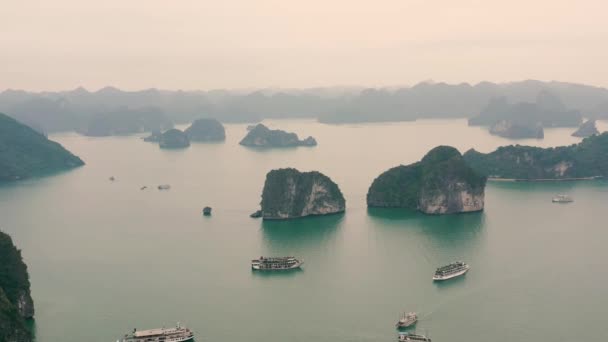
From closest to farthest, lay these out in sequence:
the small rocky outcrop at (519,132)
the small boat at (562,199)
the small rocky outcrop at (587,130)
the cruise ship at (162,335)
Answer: the cruise ship at (162,335) < the small boat at (562,199) < the small rocky outcrop at (587,130) < the small rocky outcrop at (519,132)

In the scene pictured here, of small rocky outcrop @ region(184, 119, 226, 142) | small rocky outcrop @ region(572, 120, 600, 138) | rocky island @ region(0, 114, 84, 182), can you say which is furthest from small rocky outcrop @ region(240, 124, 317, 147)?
small rocky outcrop @ region(572, 120, 600, 138)

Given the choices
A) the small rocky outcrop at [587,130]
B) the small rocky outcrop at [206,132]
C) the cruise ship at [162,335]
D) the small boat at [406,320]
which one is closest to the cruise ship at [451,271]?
the small boat at [406,320]

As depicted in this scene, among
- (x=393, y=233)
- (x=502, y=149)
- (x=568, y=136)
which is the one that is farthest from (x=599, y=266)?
(x=568, y=136)

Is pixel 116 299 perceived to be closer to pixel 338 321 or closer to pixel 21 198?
pixel 338 321

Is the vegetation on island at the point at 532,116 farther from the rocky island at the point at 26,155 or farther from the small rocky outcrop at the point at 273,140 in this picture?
the rocky island at the point at 26,155

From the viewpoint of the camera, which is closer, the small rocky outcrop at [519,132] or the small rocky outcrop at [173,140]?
the small rocky outcrop at [173,140]

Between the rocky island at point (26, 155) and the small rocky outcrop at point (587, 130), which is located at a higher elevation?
the small rocky outcrop at point (587, 130)

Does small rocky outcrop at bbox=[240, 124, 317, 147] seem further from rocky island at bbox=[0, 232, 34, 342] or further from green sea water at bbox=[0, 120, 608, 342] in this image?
rocky island at bbox=[0, 232, 34, 342]
